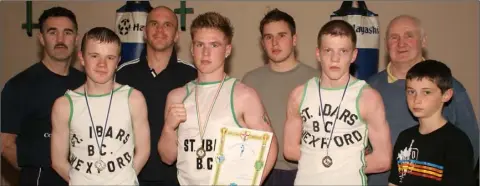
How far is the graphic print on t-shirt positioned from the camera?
3.52m

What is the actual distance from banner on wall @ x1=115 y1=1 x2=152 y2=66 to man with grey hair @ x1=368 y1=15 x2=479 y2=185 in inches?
101

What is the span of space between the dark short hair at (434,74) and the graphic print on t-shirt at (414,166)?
0.45 m

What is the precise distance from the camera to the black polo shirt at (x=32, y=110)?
4328 millimetres

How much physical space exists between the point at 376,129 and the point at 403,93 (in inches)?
28.8

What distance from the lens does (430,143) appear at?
3602 mm

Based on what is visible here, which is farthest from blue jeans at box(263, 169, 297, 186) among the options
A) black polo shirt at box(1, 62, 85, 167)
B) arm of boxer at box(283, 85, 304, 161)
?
black polo shirt at box(1, 62, 85, 167)

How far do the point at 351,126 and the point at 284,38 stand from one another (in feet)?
4.07

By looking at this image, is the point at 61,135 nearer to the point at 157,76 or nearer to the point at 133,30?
the point at 157,76

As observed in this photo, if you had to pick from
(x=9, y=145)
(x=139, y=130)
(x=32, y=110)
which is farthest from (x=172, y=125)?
(x=9, y=145)

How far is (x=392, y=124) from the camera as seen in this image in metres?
4.12

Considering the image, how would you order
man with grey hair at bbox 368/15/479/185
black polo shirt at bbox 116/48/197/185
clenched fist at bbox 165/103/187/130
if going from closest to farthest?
clenched fist at bbox 165/103/187/130, man with grey hair at bbox 368/15/479/185, black polo shirt at bbox 116/48/197/185

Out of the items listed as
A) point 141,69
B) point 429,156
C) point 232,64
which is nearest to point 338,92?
point 429,156

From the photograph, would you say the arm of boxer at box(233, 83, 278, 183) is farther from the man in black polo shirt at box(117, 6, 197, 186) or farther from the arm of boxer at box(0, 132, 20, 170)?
the arm of boxer at box(0, 132, 20, 170)

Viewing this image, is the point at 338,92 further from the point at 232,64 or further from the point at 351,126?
the point at 232,64
